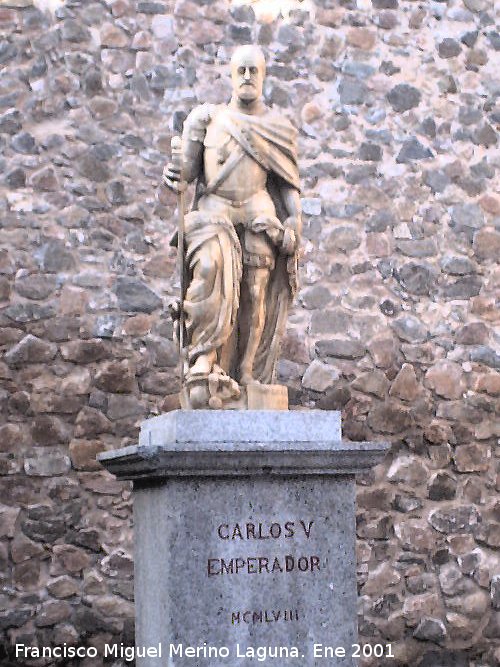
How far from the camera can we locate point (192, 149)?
5266 mm

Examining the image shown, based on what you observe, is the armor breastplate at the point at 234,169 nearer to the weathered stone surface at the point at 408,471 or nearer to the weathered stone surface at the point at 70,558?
the weathered stone surface at the point at 70,558

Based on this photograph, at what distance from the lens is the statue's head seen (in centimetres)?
523

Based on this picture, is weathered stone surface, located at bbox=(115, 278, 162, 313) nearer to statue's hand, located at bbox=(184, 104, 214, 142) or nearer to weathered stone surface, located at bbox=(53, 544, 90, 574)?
weathered stone surface, located at bbox=(53, 544, 90, 574)

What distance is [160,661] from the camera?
4613mm

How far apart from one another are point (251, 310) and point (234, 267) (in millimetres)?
224

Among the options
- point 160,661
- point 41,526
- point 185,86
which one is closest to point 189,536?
point 160,661

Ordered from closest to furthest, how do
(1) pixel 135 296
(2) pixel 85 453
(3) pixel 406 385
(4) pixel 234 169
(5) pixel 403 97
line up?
(4) pixel 234 169
(2) pixel 85 453
(1) pixel 135 296
(3) pixel 406 385
(5) pixel 403 97

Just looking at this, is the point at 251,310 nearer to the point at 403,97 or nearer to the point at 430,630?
the point at 430,630

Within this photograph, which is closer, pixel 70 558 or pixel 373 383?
pixel 70 558

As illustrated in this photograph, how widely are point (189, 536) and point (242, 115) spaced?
1949 mm

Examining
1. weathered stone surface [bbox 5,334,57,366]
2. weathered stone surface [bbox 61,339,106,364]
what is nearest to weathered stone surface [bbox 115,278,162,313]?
weathered stone surface [bbox 61,339,106,364]

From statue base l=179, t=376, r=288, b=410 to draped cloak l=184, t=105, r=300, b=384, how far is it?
14 cm

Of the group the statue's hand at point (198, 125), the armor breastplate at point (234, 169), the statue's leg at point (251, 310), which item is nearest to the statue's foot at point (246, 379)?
the statue's leg at point (251, 310)

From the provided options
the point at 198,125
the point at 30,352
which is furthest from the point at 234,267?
the point at 30,352
